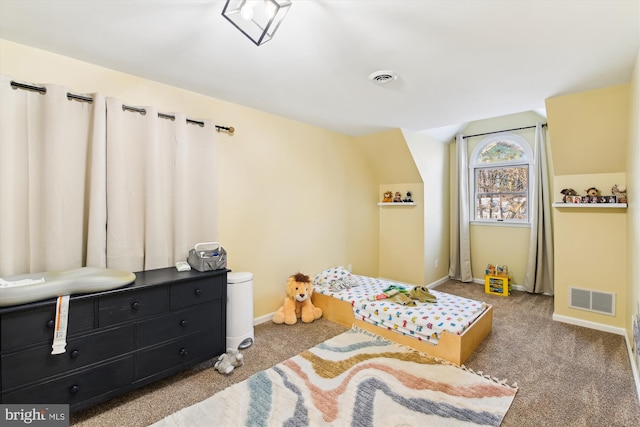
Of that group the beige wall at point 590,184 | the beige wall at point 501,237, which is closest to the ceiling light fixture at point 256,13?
the beige wall at point 590,184

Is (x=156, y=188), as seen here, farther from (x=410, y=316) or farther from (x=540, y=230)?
(x=540, y=230)

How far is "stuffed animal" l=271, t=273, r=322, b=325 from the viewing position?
307cm

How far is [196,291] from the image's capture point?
7.01ft

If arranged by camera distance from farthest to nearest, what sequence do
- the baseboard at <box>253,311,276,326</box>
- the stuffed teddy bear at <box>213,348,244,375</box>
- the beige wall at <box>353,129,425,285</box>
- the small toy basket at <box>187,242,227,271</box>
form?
the beige wall at <box>353,129,425,285</box>
the baseboard at <box>253,311,276,326</box>
the small toy basket at <box>187,242,227,271</box>
the stuffed teddy bear at <box>213,348,244,375</box>

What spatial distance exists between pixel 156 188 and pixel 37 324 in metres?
1.12

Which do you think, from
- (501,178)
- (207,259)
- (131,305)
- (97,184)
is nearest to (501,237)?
(501,178)

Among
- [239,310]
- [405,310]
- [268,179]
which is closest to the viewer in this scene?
[239,310]

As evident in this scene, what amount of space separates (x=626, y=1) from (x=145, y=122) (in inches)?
119

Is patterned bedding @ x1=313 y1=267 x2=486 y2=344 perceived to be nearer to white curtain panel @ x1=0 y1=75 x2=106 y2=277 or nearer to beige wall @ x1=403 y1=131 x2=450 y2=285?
beige wall @ x1=403 y1=131 x2=450 y2=285

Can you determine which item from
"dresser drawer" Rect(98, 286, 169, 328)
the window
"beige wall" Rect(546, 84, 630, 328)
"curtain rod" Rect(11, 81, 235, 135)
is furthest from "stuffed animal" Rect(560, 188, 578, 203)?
"dresser drawer" Rect(98, 286, 169, 328)

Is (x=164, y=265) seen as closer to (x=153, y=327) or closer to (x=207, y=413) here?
(x=153, y=327)

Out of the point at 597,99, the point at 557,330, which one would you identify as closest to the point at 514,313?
the point at 557,330

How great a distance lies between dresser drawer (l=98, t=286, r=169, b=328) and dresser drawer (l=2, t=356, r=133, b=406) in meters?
0.27

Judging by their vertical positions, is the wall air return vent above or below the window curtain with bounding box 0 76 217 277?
below
